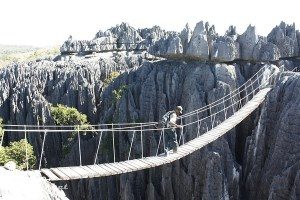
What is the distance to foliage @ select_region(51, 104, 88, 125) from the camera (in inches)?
1640

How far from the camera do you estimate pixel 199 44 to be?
3262cm

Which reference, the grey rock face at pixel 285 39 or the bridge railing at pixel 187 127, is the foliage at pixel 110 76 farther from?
the grey rock face at pixel 285 39

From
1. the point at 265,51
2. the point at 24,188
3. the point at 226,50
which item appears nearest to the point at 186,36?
the point at 226,50

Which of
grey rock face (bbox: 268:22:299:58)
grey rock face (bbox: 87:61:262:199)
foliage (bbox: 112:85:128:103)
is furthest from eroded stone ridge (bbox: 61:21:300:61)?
foliage (bbox: 112:85:128:103)

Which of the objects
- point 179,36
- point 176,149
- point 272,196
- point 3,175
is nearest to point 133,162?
point 176,149

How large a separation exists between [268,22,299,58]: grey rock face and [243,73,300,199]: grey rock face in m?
8.47

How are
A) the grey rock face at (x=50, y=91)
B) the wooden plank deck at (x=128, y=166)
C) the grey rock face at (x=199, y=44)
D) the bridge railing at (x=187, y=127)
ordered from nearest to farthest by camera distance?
the wooden plank deck at (x=128, y=166), the bridge railing at (x=187, y=127), the grey rock face at (x=199, y=44), the grey rock face at (x=50, y=91)

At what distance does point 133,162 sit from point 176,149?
222 cm

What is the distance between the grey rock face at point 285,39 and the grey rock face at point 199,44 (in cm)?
524

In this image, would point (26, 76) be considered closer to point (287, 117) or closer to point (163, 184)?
point (163, 184)

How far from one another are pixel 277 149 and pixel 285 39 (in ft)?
48.3

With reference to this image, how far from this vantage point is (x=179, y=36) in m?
34.4

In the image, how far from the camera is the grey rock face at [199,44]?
32.4 metres

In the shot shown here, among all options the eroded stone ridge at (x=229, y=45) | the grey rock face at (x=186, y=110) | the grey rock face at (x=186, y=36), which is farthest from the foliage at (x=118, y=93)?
the grey rock face at (x=186, y=36)
